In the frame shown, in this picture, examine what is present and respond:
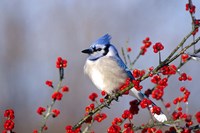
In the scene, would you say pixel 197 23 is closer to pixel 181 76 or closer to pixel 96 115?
pixel 181 76

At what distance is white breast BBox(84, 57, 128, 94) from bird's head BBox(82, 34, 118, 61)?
37 millimetres

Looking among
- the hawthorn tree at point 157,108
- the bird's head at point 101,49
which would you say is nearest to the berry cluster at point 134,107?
the hawthorn tree at point 157,108

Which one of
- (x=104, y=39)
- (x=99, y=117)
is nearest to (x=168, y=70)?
(x=99, y=117)

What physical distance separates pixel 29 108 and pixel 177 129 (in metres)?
5.98

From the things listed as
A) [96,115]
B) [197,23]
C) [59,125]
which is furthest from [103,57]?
[59,125]

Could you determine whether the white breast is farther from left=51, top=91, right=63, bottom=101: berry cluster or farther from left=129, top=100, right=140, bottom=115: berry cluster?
left=51, top=91, right=63, bottom=101: berry cluster

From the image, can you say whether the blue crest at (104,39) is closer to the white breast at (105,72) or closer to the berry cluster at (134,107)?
the white breast at (105,72)

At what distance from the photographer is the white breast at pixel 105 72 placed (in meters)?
3.24

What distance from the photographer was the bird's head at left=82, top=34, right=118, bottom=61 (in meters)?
3.11

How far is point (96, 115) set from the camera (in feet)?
6.82

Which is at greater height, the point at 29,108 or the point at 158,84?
the point at 29,108

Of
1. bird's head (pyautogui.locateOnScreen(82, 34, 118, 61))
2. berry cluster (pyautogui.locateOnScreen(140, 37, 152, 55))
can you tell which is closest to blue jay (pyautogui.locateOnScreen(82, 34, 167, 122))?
bird's head (pyautogui.locateOnScreen(82, 34, 118, 61))

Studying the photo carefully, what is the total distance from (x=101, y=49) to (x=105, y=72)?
186 millimetres

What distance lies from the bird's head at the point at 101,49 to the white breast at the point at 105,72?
0.12ft
